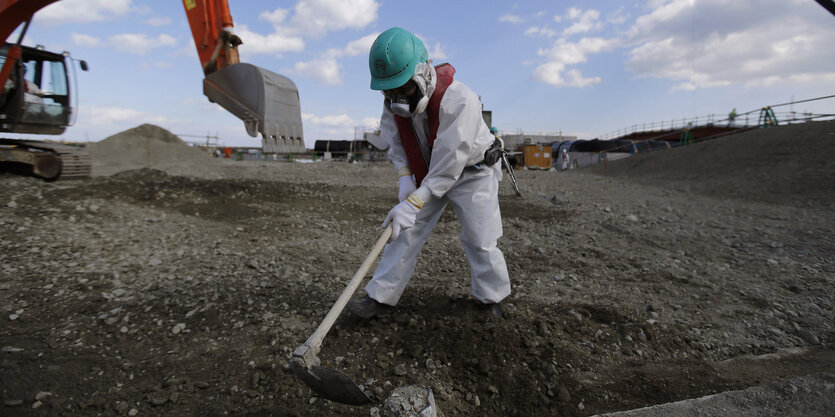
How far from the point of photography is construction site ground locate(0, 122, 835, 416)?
2.04 meters

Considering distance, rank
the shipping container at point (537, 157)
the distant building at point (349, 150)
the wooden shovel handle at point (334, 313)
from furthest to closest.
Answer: the distant building at point (349, 150), the shipping container at point (537, 157), the wooden shovel handle at point (334, 313)

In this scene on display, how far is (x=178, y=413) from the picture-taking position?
1885mm

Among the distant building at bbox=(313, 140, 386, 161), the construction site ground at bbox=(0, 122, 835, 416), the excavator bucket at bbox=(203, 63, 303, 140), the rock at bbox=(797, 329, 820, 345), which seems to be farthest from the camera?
the distant building at bbox=(313, 140, 386, 161)

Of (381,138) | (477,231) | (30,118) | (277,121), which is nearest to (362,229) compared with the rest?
(277,121)

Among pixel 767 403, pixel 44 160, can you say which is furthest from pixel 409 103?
pixel 44 160

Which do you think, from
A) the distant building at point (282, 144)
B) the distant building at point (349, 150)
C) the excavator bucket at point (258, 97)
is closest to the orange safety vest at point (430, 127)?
the distant building at point (282, 144)

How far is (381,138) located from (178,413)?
183cm

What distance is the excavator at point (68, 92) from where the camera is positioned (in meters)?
5.38

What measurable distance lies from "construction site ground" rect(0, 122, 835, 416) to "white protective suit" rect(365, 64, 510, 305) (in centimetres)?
24

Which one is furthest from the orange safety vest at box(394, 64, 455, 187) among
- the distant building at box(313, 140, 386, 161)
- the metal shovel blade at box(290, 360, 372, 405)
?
the distant building at box(313, 140, 386, 161)

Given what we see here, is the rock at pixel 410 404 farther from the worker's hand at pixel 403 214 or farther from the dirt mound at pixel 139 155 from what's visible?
the dirt mound at pixel 139 155

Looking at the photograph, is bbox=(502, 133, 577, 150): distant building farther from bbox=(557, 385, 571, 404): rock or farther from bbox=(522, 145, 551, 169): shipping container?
bbox=(557, 385, 571, 404): rock

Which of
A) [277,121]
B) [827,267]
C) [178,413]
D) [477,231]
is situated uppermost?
[277,121]

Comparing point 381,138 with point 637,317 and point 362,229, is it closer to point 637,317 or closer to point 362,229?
point 637,317
